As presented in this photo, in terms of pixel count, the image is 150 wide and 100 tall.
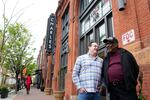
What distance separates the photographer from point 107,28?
6.54 metres

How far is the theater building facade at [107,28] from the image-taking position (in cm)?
400

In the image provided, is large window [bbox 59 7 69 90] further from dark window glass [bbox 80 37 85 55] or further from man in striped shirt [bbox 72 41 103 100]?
man in striped shirt [bbox 72 41 103 100]

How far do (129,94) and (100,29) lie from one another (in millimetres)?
4698

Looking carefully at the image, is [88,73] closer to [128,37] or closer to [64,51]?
[128,37]

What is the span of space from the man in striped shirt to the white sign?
3.57 feet

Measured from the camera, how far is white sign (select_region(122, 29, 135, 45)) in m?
4.35

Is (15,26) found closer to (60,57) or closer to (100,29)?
(60,57)

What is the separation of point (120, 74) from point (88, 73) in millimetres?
771

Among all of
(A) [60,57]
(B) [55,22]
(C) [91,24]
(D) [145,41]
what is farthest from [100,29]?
(B) [55,22]

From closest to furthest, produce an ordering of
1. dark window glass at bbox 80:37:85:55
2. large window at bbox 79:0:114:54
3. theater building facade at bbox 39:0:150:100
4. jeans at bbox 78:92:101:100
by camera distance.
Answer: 1. jeans at bbox 78:92:101:100
2. theater building facade at bbox 39:0:150:100
3. large window at bbox 79:0:114:54
4. dark window glass at bbox 80:37:85:55

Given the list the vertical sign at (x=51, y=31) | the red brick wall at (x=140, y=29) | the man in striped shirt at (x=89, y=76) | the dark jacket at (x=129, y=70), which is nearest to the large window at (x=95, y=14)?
the red brick wall at (x=140, y=29)

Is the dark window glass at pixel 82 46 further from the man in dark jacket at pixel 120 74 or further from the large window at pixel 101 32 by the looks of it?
the man in dark jacket at pixel 120 74

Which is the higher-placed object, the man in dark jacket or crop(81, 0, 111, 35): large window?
crop(81, 0, 111, 35): large window

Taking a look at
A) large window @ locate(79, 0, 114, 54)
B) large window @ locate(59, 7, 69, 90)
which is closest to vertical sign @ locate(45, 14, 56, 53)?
large window @ locate(59, 7, 69, 90)
